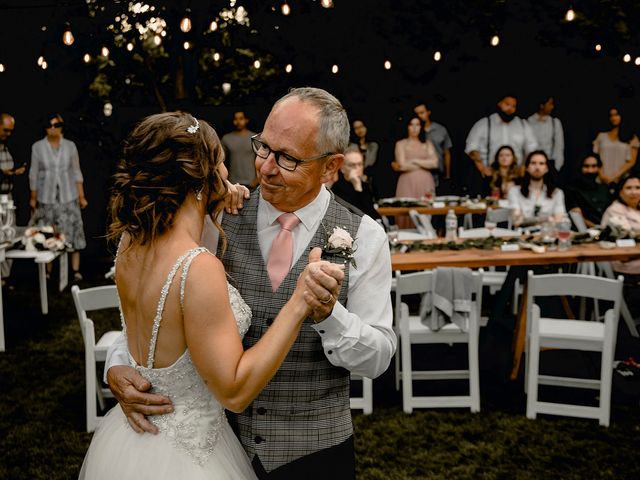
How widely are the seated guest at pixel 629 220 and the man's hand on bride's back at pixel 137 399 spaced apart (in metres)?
4.81

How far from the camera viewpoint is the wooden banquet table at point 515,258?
490cm

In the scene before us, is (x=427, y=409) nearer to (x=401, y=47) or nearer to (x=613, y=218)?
(x=613, y=218)

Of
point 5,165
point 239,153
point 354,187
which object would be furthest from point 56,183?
point 354,187

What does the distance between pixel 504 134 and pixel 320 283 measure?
8.39 metres

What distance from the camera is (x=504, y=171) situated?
8.48 meters

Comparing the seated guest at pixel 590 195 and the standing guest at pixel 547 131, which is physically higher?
the standing guest at pixel 547 131

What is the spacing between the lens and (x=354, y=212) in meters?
2.00

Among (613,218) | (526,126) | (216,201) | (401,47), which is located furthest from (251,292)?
(401,47)

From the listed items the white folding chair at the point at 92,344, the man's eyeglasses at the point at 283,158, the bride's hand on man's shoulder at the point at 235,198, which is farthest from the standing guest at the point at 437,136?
the man's eyeglasses at the point at 283,158

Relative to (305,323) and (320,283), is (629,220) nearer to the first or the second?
(305,323)

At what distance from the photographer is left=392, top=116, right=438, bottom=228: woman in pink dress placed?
29.9ft

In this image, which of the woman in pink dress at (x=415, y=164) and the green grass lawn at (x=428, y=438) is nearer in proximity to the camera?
the green grass lawn at (x=428, y=438)

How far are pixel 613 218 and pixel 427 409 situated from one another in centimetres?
259

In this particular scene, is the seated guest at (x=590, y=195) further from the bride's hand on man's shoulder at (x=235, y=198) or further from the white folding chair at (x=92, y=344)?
the bride's hand on man's shoulder at (x=235, y=198)
